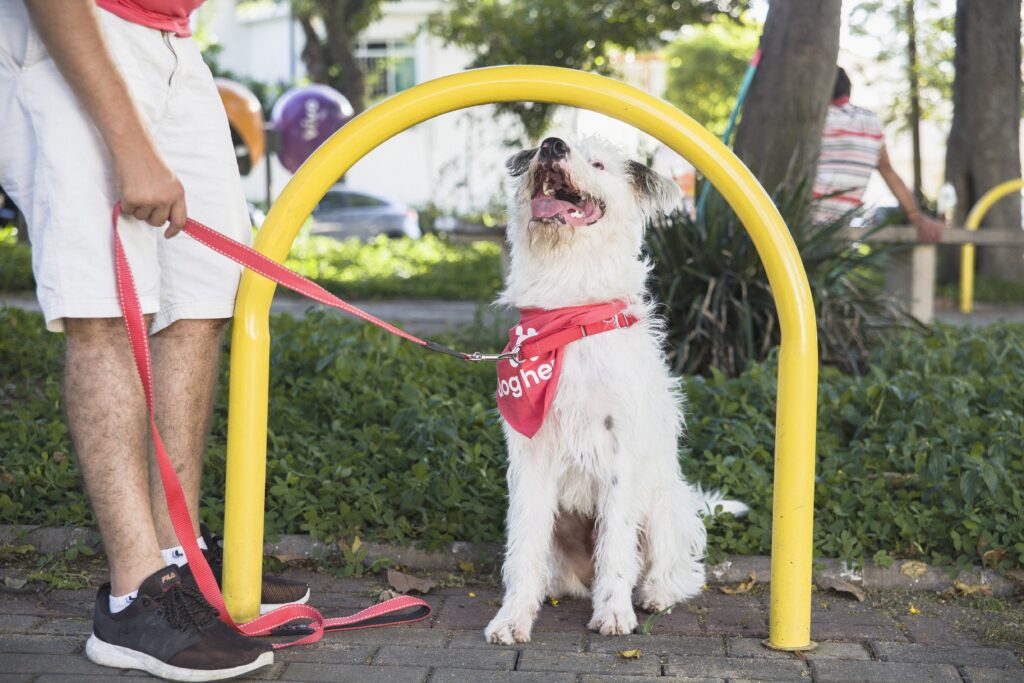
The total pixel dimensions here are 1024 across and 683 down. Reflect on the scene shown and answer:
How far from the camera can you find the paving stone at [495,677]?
2.73 metres

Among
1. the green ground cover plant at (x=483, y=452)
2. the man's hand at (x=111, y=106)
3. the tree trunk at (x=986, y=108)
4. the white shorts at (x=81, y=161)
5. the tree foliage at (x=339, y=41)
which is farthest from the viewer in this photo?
the tree foliage at (x=339, y=41)

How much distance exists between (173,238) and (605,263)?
1.23 m

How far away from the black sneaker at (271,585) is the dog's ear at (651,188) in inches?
61.5

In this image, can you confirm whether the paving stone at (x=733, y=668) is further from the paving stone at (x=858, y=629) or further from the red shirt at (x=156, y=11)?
the red shirt at (x=156, y=11)

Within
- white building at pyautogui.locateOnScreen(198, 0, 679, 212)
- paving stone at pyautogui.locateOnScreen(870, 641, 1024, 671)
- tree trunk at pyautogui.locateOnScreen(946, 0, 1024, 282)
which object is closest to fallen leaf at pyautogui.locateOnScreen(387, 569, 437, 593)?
paving stone at pyautogui.locateOnScreen(870, 641, 1024, 671)

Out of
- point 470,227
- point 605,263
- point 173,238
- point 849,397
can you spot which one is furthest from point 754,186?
point 470,227

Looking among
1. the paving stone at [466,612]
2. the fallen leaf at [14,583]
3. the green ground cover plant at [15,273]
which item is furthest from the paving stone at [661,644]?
the green ground cover plant at [15,273]

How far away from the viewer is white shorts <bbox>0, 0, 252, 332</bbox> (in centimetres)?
261

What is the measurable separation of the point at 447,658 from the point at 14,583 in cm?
143

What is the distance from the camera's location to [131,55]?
9.00 ft

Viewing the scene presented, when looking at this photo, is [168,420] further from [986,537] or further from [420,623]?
[986,537]

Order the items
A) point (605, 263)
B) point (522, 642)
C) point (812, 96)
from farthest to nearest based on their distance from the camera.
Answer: point (812, 96) → point (605, 263) → point (522, 642)

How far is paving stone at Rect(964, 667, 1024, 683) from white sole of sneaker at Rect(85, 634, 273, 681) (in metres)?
1.79

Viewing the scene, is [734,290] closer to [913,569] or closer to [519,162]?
[913,569]
